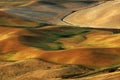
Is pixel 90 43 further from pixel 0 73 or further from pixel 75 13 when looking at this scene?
pixel 75 13

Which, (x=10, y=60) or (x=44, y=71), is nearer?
(x=44, y=71)

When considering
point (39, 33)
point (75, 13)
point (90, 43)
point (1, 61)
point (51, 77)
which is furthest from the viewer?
point (75, 13)

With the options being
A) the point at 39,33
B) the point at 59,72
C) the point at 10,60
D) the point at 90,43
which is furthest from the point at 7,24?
the point at 59,72

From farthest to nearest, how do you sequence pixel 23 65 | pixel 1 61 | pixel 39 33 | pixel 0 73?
pixel 39 33
pixel 1 61
pixel 23 65
pixel 0 73

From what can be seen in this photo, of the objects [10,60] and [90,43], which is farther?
[90,43]

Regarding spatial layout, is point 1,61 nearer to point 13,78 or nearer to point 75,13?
point 13,78

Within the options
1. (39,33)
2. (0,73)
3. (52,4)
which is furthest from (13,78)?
(52,4)

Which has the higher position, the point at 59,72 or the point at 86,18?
the point at 59,72

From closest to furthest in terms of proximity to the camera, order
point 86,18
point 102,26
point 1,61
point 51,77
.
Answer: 1. point 51,77
2. point 1,61
3. point 102,26
4. point 86,18

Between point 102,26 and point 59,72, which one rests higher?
point 59,72
